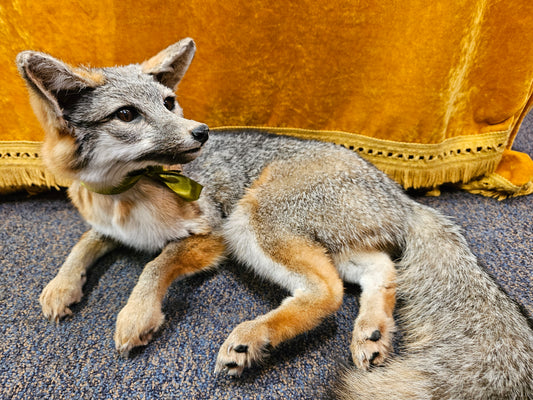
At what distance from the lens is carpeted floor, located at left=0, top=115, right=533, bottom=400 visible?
3.37 ft

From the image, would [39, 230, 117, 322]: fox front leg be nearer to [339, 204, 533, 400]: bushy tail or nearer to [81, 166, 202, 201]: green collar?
[81, 166, 202, 201]: green collar

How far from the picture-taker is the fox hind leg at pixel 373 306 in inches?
41.9

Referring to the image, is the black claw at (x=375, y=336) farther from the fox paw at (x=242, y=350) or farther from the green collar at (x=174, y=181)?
the green collar at (x=174, y=181)

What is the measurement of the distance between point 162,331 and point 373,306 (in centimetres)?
75

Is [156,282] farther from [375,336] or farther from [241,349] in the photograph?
[375,336]

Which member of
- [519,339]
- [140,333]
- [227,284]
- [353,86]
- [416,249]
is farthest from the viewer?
[353,86]

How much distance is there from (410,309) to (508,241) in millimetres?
807

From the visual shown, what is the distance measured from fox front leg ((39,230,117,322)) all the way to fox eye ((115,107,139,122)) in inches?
24.7

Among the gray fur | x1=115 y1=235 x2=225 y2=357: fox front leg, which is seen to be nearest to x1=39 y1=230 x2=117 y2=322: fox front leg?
x1=115 y1=235 x2=225 y2=357: fox front leg

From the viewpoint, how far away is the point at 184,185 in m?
1.28

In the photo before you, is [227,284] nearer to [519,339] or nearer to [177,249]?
[177,249]

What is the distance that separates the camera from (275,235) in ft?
4.21

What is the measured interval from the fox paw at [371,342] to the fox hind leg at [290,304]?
0.37 feet

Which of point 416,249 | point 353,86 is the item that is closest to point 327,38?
point 353,86
